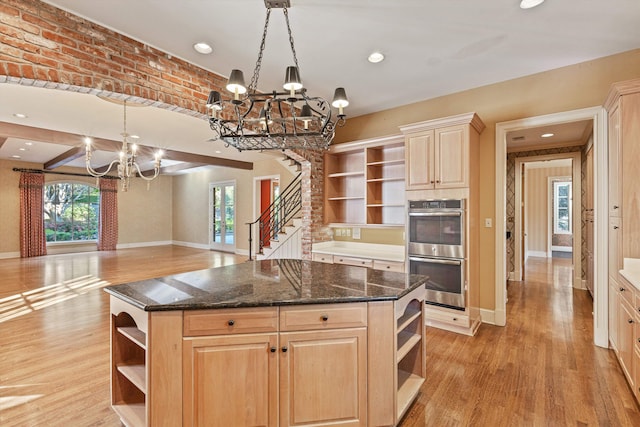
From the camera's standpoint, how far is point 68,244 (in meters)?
10.1

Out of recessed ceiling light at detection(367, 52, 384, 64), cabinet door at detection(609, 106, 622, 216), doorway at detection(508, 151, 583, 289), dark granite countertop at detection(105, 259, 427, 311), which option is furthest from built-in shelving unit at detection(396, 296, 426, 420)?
doorway at detection(508, 151, 583, 289)

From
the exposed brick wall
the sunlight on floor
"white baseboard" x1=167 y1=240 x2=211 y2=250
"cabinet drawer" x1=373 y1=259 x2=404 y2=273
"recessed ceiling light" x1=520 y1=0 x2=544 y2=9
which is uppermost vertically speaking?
"recessed ceiling light" x1=520 y1=0 x2=544 y2=9

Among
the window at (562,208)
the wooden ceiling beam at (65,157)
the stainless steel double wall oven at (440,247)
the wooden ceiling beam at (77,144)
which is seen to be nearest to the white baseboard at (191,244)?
the wooden ceiling beam at (77,144)

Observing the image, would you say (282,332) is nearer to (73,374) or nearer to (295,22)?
(73,374)

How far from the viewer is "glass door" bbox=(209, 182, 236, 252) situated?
33.2 ft

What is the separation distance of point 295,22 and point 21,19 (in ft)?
6.54

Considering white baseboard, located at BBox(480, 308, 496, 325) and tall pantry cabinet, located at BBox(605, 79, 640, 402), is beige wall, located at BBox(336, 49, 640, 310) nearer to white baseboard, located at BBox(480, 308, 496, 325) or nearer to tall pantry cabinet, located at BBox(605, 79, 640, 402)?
white baseboard, located at BBox(480, 308, 496, 325)

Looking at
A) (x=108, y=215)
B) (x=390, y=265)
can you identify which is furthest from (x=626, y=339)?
(x=108, y=215)

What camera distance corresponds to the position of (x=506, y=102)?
141 inches

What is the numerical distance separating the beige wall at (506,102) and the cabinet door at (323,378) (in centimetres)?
272

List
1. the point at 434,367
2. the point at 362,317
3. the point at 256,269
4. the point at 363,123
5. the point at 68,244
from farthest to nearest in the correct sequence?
the point at 68,244 < the point at 363,123 < the point at 434,367 < the point at 256,269 < the point at 362,317

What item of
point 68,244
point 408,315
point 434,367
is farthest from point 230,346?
point 68,244

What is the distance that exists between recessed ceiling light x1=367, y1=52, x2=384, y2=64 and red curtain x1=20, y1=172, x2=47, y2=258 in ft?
35.8

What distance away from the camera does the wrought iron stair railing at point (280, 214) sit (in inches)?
264
